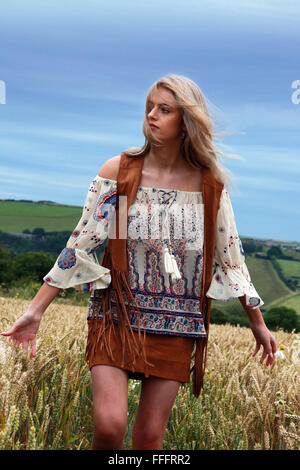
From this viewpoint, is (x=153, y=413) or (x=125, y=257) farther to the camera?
(x=125, y=257)

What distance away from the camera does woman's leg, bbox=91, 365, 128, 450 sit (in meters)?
2.58

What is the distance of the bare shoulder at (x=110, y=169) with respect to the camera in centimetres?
303

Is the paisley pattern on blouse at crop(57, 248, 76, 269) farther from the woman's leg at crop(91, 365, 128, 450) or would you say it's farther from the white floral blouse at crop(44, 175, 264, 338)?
the woman's leg at crop(91, 365, 128, 450)

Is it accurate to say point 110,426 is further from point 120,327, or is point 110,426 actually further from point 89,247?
point 89,247

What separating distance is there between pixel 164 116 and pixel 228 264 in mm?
886

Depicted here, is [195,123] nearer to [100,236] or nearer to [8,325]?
[100,236]

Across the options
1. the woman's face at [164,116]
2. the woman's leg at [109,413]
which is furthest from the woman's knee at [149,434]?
the woman's face at [164,116]

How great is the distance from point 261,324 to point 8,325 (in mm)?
2327

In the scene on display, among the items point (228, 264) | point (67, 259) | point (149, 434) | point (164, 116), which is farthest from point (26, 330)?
point (164, 116)

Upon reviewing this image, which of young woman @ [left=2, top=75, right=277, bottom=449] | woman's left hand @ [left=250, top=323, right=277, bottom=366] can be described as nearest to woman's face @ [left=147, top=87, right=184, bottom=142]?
young woman @ [left=2, top=75, right=277, bottom=449]

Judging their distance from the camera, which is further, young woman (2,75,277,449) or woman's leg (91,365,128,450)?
young woman (2,75,277,449)

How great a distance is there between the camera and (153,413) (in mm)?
2789

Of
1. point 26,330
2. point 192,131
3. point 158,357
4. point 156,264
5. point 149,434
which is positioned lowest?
point 149,434

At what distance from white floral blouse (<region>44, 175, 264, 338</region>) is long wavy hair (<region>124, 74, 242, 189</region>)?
0.19 m
